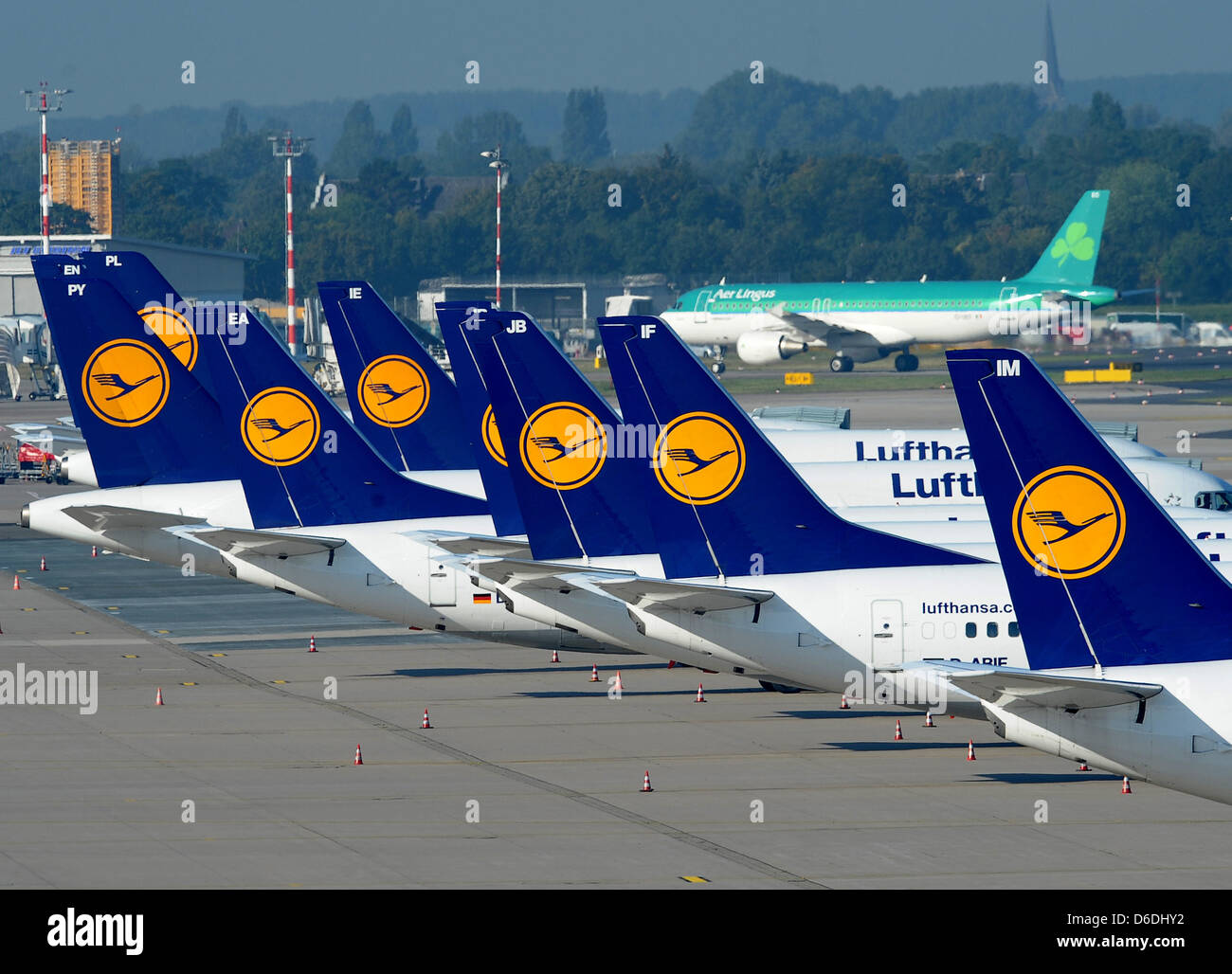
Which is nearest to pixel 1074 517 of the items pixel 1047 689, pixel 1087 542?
pixel 1087 542

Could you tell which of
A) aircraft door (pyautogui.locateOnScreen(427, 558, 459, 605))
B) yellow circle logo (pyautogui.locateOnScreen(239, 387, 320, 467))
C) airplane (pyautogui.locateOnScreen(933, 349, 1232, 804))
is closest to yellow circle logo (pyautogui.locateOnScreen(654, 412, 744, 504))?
aircraft door (pyautogui.locateOnScreen(427, 558, 459, 605))

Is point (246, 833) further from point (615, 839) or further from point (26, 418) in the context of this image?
point (26, 418)

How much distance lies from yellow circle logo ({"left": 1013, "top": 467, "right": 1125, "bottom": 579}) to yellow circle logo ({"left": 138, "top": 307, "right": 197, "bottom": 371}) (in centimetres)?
2489

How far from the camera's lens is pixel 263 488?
123 ft

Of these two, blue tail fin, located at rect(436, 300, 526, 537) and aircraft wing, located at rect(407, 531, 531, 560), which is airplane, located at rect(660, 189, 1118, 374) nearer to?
blue tail fin, located at rect(436, 300, 526, 537)

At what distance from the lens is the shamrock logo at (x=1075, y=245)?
12925cm

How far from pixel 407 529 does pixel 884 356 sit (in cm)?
10347

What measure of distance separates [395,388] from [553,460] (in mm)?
14003

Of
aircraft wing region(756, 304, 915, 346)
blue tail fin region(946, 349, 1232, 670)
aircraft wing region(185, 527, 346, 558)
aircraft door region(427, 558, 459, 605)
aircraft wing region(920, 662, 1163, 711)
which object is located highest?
aircraft wing region(756, 304, 915, 346)

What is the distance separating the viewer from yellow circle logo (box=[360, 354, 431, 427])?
46531 mm

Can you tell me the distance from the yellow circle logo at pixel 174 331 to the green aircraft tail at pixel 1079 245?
315ft

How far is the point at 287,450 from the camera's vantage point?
37688 mm
